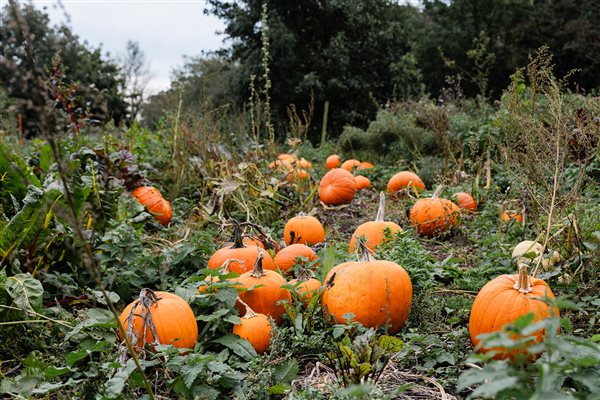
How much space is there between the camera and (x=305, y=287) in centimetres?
247

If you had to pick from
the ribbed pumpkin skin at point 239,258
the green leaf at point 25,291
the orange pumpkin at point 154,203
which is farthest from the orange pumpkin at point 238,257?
the orange pumpkin at point 154,203

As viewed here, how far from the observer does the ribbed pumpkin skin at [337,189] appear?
211 inches

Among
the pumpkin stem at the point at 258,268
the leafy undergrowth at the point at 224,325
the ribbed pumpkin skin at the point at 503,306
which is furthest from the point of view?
the pumpkin stem at the point at 258,268

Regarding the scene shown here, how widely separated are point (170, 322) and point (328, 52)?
56.7ft

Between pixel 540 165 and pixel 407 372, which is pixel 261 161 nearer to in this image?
pixel 540 165

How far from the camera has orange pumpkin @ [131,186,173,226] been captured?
182 inches

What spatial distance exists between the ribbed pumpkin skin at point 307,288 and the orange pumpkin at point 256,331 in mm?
221

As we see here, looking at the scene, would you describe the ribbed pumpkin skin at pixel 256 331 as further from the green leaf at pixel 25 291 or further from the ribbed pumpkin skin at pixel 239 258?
the green leaf at pixel 25 291

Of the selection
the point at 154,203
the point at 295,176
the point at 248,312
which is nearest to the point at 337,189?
the point at 295,176

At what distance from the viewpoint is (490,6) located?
24.9 m

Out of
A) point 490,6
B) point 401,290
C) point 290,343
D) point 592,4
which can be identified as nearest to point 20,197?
point 290,343

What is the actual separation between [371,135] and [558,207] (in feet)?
19.5

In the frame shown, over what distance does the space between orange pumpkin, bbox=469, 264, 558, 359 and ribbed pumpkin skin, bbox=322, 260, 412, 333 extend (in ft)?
1.09

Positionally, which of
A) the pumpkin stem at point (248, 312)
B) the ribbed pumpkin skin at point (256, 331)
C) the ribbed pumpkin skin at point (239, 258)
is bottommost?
the ribbed pumpkin skin at point (256, 331)
